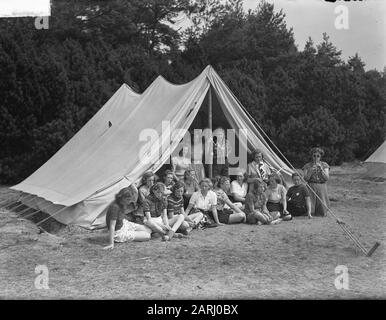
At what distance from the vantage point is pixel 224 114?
7.61 metres

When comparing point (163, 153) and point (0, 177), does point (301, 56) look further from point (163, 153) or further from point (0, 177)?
point (163, 153)

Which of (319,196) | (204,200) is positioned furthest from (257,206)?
(319,196)

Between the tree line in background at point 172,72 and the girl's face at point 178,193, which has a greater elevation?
the tree line in background at point 172,72

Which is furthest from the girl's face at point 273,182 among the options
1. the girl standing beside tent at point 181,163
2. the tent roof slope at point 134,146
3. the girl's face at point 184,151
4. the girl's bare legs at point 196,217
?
the girl's face at point 184,151

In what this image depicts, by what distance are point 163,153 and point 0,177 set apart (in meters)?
6.87

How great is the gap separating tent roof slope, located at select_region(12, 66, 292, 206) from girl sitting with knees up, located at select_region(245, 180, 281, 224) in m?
1.20

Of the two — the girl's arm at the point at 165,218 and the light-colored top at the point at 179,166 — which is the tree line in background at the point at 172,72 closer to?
the light-colored top at the point at 179,166

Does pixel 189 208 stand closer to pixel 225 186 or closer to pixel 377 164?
pixel 225 186

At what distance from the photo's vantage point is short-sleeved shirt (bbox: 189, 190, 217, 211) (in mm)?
6202

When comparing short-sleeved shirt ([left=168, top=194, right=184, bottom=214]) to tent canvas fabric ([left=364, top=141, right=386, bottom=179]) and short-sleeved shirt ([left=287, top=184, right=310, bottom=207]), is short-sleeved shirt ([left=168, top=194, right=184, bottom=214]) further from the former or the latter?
tent canvas fabric ([left=364, top=141, right=386, bottom=179])

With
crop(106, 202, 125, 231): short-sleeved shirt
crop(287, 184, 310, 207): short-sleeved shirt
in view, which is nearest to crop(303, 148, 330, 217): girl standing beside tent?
crop(287, 184, 310, 207): short-sleeved shirt

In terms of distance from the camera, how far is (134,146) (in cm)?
705

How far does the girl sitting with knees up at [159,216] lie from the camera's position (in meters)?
5.49

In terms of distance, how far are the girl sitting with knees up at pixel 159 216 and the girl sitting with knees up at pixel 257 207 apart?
1144 millimetres
